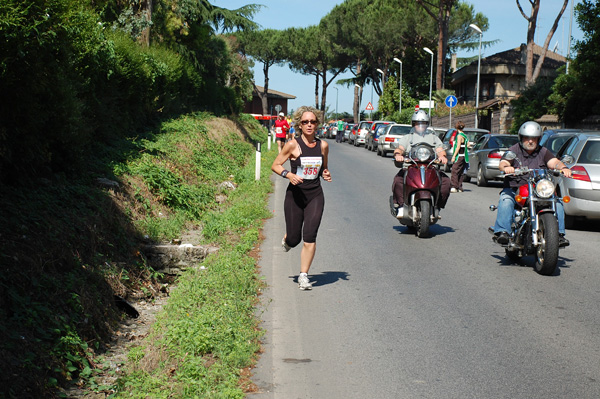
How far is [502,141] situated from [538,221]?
541 inches

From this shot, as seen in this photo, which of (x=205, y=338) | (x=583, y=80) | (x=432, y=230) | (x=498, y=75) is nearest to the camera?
(x=205, y=338)

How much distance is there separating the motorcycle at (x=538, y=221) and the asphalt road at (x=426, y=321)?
0.26m

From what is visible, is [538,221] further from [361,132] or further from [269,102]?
[269,102]

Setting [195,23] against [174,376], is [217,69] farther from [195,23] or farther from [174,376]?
[174,376]

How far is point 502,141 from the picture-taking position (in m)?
21.9

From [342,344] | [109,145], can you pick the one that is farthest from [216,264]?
[109,145]

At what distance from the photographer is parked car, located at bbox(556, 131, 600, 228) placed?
489 inches

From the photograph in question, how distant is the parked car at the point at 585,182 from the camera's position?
40.8ft

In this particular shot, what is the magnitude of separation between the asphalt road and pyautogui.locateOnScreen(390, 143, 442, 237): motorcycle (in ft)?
1.20

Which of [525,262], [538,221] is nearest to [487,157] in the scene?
[525,262]

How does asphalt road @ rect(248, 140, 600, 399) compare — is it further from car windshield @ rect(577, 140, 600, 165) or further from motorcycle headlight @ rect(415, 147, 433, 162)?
car windshield @ rect(577, 140, 600, 165)

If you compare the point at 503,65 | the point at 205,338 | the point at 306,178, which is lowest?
the point at 205,338

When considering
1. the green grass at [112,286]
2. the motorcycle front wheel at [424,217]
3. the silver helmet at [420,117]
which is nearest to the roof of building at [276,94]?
the green grass at [112,286]

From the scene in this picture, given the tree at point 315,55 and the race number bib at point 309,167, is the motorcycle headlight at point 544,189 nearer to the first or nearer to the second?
the race number bib at point 309,167
